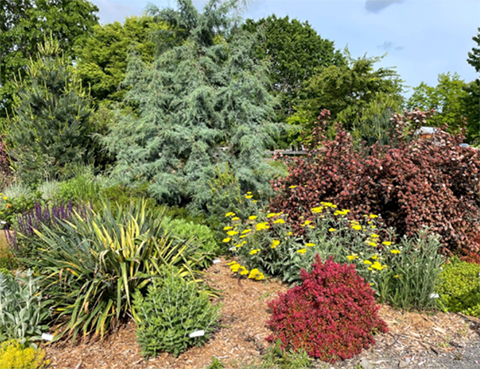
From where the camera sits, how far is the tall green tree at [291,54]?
92.1 feet

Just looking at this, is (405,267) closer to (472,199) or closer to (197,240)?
(472,199)

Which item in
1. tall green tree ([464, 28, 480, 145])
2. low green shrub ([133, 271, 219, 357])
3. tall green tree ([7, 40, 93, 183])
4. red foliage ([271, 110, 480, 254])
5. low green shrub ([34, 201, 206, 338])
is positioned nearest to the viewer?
low green shrub ([133, 271, 219, 357])

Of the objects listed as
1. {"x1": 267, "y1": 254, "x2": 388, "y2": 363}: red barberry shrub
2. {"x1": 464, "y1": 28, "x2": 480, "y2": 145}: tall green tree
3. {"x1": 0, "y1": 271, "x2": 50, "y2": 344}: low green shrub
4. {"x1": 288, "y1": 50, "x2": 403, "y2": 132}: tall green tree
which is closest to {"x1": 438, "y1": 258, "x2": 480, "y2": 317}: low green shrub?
{"x1": 267, "y1": 254, "x2": 388, "y2": 363}: red barberry shrub

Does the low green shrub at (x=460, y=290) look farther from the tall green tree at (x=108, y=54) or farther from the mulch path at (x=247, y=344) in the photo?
A: the tall green tree at (x=108, y=54)

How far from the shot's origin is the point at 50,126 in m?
10.9

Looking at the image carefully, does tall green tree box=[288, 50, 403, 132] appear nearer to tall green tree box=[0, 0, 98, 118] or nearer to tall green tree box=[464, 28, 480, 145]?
tall green tree box=[464, 28, 480, 145]

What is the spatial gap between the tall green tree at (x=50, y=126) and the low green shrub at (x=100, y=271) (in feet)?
25.0

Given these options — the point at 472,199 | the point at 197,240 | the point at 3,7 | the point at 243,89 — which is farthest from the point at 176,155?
the point at 3,7

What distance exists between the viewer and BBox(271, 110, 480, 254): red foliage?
15.5 feet

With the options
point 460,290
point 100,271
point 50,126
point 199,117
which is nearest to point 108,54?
→ point 50,126

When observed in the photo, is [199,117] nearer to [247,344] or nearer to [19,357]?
[247,344]

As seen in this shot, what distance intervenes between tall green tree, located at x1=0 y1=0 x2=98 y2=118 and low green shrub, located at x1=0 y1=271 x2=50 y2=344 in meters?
21.9

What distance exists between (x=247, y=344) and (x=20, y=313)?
1965 millimetres

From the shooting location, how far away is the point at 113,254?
358cm
